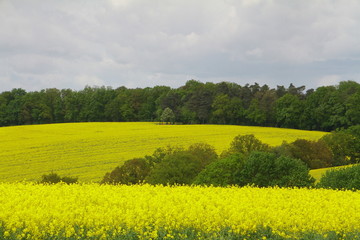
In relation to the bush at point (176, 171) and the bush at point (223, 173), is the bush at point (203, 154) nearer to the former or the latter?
the bush at point (176, 171)

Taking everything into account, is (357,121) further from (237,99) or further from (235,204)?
(235,204)

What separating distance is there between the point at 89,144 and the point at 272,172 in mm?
35596

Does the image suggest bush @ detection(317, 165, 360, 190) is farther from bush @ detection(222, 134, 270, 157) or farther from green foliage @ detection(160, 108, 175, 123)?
green foliage @ detection(160, 108, 175, 123)

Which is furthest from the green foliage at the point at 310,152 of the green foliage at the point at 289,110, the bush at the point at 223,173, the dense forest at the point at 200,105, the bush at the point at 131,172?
the green foliage at the point at 289,110

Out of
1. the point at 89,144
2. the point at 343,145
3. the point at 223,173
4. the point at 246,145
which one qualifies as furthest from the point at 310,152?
the point at 89,144

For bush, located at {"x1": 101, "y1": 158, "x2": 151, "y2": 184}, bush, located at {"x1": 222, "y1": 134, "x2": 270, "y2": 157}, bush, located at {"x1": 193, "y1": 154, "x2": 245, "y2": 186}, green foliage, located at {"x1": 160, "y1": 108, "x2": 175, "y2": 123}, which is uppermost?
green foliage, located at {"x1": 160, "y1": 108, "x2": 175, "y2": 123}

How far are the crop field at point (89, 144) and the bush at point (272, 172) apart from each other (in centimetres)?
1579

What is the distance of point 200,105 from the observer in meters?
90.8

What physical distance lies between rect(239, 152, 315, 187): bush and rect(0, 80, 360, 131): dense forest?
174 ft

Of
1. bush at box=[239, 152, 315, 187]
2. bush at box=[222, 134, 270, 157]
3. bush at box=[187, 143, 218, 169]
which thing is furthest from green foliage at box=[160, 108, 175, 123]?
bush at box=[239, 152, 315, 187]

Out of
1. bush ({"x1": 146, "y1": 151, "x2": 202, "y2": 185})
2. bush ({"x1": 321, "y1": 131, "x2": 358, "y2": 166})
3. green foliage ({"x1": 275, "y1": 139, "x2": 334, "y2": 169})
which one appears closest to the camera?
bush ({"x1": 146, "y1": 151, "x2": 202, "y2": 185})

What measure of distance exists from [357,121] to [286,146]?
36254 mm

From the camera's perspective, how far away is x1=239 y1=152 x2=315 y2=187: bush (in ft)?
79.7

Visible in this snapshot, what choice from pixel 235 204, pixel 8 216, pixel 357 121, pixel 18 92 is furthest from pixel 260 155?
pixel 18 92
